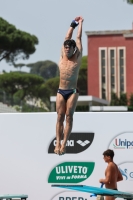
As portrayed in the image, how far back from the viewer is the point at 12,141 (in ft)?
41.2

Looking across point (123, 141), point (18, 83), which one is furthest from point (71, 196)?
point (18, 83)

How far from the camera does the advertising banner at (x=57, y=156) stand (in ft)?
40.2

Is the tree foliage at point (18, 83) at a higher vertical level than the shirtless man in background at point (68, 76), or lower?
higher

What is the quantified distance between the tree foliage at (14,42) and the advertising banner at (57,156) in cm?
4565

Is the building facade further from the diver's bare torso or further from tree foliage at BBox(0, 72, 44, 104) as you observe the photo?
the diver's bare torso

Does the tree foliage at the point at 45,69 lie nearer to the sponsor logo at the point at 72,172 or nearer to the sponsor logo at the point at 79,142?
the sponsor logo at the point at 79,142

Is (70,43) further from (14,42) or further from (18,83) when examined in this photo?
(18,83)

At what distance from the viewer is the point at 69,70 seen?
695 cm

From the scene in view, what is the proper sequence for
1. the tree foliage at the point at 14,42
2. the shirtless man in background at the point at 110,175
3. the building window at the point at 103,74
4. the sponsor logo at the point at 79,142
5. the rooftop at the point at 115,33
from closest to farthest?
the shirtless man in background at the point at 110,175
the sponsor logo at the point at 79,142
the tree foliage at the point at 14,42
the rooftop at the point at 115,33
the building window at the point at 103,74

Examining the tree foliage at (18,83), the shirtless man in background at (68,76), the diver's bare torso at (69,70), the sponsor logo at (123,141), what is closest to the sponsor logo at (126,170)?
the sponsor logo at (123,141)

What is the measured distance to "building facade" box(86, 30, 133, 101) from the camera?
71.2m

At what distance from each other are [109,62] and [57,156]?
62789 mm

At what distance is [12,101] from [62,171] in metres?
25.3

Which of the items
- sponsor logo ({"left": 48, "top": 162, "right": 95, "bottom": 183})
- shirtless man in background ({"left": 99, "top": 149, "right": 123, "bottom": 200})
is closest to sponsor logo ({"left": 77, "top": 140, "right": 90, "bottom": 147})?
sponsor logo ({"left": 48, "top": 162, "right": 95, "bottom": 183})
